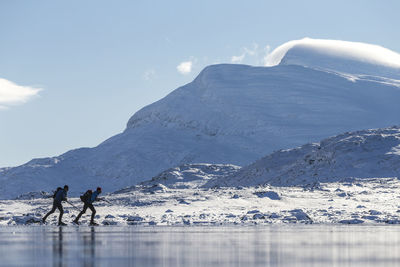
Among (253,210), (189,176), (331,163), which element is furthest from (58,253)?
(189,176)

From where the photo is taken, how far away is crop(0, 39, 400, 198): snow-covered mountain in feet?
513

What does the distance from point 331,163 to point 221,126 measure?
99.2m

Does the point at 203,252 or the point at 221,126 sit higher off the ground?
the point at 221,126

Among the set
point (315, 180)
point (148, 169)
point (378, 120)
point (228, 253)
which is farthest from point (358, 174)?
point (378, 120)

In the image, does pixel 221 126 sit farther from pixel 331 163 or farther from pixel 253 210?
pixel 253 210

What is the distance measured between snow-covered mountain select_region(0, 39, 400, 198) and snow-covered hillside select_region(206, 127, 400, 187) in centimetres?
6230

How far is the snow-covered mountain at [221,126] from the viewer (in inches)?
6161

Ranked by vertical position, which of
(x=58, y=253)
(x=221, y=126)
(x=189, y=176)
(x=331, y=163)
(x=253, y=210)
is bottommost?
(x=253, y=210)

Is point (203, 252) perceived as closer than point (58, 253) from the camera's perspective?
No

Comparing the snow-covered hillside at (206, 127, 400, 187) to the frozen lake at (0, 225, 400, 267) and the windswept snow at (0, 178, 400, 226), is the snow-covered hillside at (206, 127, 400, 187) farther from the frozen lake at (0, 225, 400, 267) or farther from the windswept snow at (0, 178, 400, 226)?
the frozen lake at (0, 225, 400, 267)

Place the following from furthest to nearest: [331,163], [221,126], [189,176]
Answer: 1. [221,126]
2. [189,176]
3. [331,163]

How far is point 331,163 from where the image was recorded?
8062 cm

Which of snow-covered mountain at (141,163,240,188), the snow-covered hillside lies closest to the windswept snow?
the snow-covered hillside

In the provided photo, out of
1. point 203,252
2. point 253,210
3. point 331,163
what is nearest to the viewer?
point 203,252
